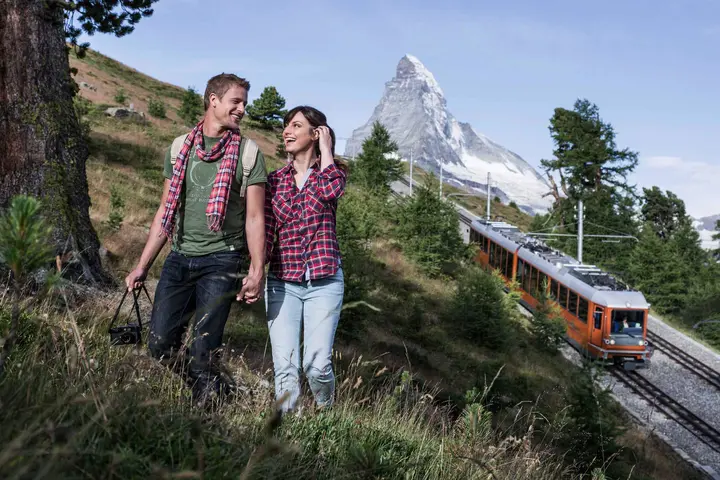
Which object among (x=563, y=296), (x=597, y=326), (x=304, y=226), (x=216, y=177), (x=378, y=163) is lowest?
(x=597, y=326)

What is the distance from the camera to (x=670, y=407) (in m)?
17.1

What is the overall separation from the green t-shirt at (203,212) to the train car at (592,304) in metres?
15.8

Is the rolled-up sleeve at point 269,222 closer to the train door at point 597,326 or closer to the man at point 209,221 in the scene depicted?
the man at point 209,221

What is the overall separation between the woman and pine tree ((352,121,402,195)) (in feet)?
109

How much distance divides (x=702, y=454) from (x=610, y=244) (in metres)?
30.7

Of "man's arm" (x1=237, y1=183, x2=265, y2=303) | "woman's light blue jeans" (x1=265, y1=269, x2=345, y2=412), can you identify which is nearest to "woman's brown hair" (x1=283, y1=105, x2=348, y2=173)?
"man's arm" (x1=237, y1=183, x2=265, y2=303)

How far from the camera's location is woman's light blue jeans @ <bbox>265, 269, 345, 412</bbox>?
3428mm

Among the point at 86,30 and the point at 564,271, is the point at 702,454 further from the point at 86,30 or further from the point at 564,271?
the point at 86,30

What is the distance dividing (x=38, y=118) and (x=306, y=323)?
3.80 m

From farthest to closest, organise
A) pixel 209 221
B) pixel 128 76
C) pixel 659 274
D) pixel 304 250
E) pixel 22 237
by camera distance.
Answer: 1. pixel 128 76
2. pixel 659 274
3. pixel 304 250
4. pixel 209 221
5. pixel 22 237

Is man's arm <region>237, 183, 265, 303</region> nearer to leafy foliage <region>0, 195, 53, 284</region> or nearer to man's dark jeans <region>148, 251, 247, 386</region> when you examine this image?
man's dark jeans <region>148, 251, 247, 386</region>

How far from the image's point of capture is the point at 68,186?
603 cm

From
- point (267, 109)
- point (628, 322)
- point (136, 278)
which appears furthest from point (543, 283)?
point (267, 109)

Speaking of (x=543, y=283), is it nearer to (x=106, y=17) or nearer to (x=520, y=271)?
(x=520, y=271)
